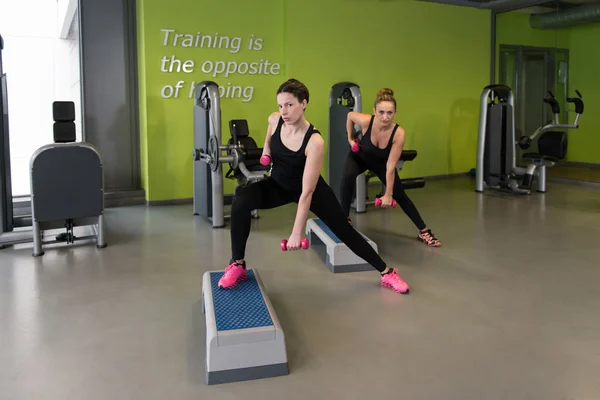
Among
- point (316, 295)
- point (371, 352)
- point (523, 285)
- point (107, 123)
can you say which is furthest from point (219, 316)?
point (107, 123)

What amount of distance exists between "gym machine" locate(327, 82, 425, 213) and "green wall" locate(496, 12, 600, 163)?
12.8ft

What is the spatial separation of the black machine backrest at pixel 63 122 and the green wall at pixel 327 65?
159cm

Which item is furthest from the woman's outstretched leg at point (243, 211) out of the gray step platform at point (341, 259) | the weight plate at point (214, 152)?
the weight plate at point (214, 152)

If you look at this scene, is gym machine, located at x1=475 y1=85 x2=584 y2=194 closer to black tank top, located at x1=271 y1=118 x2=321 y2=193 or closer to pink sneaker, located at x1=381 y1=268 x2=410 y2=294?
pink sneaker, located at x1=381 y1=268 x2=410 y2=294

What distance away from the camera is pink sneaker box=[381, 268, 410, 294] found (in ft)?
9.41

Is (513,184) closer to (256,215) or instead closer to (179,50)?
(256,215)

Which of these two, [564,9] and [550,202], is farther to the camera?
[564,9]

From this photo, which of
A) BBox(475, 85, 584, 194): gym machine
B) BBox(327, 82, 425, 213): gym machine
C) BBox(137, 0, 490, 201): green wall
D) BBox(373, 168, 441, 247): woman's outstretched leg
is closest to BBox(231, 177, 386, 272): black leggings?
BBox(373, 168, 441, 247): woman's outstretched leg

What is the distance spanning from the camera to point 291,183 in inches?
101

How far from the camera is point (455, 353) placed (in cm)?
215

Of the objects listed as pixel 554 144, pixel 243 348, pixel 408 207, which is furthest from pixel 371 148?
pixel 554 144

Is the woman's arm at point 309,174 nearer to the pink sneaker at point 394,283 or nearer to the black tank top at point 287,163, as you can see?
the black tank top at point 287,163

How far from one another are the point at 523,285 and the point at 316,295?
1232mm

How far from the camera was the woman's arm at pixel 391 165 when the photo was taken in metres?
3.25
